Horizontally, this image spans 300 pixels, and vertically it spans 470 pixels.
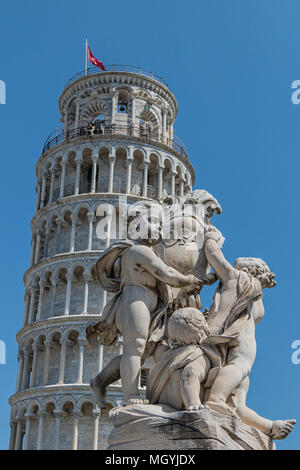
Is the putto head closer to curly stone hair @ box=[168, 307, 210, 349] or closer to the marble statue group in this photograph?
the marble statue group

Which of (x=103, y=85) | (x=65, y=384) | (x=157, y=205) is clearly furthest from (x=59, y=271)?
(x=157, y=205)

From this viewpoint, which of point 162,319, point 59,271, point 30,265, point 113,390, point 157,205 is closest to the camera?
point 162,319

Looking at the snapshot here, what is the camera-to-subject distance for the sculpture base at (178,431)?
4.78 m

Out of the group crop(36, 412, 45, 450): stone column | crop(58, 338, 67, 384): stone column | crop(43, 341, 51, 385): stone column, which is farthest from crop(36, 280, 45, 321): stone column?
crop(36, 412, 45, 450): stone column

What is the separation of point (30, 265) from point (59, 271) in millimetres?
4280

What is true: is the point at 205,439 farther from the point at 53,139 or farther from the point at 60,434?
the point at 53,139

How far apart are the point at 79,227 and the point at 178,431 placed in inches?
1500

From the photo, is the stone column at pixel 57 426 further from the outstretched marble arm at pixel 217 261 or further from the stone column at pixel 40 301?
the outstretched marble arm at pixel 217 261

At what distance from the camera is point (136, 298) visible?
576 cm

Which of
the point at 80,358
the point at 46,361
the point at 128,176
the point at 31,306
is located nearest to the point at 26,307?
the point at 31,306

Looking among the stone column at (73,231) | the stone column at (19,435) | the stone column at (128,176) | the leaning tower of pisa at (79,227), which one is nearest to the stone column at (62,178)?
the leaning tower of pisa at (79,227)

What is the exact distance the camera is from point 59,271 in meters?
41.2

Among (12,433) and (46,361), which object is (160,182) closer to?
(46,361)

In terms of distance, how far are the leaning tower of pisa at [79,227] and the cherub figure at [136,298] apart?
30.9 meters
